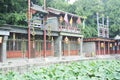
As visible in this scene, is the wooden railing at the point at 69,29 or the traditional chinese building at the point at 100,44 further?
the traditional chinese building at the point at 100,44

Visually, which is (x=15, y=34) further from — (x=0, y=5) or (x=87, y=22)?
(x=87, y=22)

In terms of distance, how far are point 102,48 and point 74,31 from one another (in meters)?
6.97

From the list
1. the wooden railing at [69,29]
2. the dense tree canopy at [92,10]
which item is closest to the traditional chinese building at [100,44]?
the dense tree canopy at [92,10]

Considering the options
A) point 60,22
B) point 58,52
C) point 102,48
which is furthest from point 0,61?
point 102,48

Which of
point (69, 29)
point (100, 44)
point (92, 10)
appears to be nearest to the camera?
point (69, 29)

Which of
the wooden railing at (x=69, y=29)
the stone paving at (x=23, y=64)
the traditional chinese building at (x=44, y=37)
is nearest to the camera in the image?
the stone paving at (x=23, y=64)

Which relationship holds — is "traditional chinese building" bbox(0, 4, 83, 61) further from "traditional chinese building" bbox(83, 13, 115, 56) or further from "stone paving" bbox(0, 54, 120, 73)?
"traditional chinese building" bbox(83, 13, 115, 56)

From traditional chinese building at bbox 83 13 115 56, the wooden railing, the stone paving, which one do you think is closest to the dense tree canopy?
traditional chinese building at bbox 83 13 115 56

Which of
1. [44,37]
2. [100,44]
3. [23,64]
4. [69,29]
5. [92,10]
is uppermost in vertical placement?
[92,10]

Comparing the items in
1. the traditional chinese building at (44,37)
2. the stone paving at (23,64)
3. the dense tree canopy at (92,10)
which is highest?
the dense tree canopy at (92,10)

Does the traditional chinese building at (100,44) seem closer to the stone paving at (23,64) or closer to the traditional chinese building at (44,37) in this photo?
the traditional chinese building at (44,37)

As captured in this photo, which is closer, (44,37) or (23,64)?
(23,64)

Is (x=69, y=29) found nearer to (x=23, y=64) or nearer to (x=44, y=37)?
(x=44, y=37)

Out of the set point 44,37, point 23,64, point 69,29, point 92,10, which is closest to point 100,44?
point 92,10
